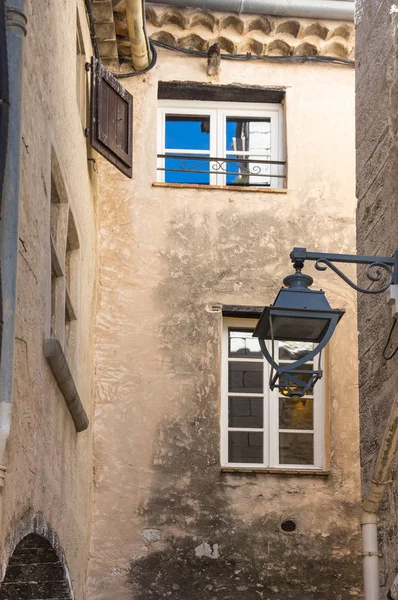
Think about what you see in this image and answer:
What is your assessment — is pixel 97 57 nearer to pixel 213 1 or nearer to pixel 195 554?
pixel 213 1

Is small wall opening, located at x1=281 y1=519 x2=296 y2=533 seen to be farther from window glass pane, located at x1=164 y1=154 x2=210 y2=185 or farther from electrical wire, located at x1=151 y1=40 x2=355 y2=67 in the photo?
electrical wire, located at x1=151 y1=40 x2=355 y2=67

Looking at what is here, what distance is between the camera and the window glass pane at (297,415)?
1115 centimetres

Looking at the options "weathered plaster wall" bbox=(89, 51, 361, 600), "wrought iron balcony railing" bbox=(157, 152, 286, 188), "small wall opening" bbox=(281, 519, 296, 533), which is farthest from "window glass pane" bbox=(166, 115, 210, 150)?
"small wall opening" bbox=(281, 519, 296, 533)

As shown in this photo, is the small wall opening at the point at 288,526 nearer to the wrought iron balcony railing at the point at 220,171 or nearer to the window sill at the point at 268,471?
the window sill at the point at 268,471

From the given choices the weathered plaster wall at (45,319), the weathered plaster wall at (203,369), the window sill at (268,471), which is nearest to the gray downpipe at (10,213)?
the weathered plaster wall at (45,319)

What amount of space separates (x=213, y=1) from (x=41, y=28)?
4.93 metres

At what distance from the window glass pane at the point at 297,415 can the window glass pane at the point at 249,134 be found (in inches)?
106

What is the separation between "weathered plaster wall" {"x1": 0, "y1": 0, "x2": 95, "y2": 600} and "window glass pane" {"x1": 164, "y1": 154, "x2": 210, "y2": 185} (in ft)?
6.75

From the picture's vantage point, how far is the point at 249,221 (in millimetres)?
11602

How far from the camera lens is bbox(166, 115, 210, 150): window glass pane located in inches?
477

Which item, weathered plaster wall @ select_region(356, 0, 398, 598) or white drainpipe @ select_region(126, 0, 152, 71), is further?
white drainpipe @ select_region(126, 0, 152, 71)

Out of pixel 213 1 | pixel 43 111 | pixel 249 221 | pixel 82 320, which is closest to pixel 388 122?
pixel 43 111

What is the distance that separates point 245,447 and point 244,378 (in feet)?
2.25

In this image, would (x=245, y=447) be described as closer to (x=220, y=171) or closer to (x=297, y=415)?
(x=297, y=415)
